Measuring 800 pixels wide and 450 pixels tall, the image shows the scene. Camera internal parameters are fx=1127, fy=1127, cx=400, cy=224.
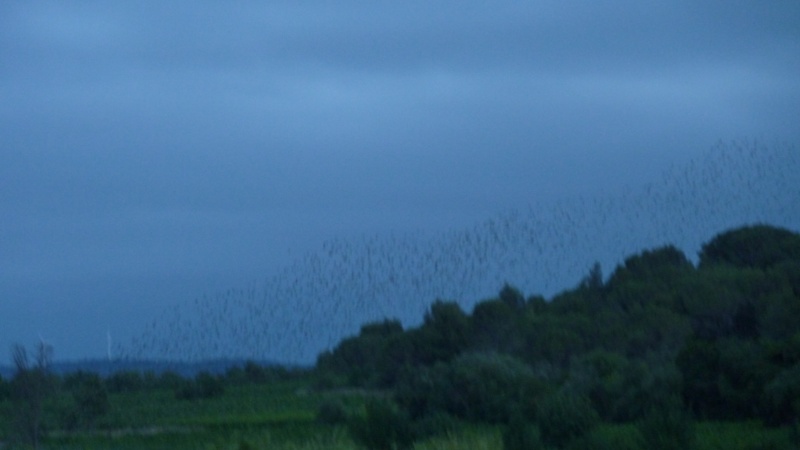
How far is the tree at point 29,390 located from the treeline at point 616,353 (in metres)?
9.32

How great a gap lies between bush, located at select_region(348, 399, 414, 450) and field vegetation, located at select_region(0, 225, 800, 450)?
4cm

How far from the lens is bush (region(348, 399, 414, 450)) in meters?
28.2

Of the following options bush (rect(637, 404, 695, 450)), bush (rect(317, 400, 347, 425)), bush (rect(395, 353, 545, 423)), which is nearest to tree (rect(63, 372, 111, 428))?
bush (rect(317, 400, 347, 425))

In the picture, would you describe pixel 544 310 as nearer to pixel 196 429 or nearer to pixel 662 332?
pixel 662 332

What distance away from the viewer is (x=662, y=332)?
47938mm

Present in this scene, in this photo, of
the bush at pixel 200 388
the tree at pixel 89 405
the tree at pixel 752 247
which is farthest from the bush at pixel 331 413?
the tree at pixel 752 247

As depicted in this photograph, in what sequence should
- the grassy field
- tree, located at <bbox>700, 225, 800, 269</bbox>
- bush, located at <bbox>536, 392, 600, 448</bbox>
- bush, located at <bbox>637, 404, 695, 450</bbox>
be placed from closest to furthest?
bush, located at <bbox>637, 404, 695, 450</bbox> < the grassy field < bush, located at <bbox>536, 392, 600, 448</bbox> < tree, located at <bbox>700, 225, 800, 269</bbox>

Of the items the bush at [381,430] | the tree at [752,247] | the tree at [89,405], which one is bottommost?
the bush at [381,430]

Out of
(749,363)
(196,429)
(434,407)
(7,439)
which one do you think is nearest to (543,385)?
(434,407)

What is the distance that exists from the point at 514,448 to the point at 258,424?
18.8 m

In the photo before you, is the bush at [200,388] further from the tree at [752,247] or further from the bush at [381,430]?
the bush at [381,430]

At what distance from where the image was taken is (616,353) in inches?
1786

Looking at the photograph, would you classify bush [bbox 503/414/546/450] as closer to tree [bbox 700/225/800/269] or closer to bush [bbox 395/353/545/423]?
bush [bbox 395/353/545/423]

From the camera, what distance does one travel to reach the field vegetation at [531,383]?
27938 millimetres
